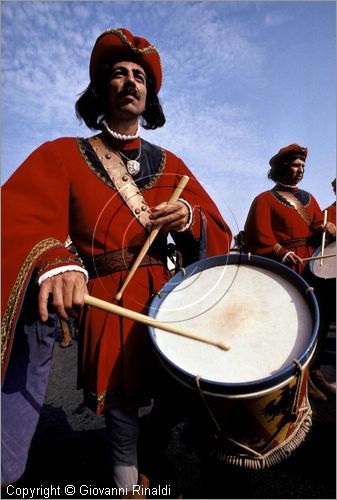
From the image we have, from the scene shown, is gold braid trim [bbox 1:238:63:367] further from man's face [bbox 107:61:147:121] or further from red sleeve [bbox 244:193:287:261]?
red sleeve [bbox 244:193:287:261]

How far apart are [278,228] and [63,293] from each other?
3161 millimetres

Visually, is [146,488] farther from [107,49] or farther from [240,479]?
[107,49]

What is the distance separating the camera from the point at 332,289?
→ 344 cm

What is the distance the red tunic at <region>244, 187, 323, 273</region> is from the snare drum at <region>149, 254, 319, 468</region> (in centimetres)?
205

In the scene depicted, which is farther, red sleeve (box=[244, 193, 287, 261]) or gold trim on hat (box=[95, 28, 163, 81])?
red sleeve (box=[244, 193, 287, 261])

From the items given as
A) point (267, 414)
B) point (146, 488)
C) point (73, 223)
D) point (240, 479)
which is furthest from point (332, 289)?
point (73, 223)

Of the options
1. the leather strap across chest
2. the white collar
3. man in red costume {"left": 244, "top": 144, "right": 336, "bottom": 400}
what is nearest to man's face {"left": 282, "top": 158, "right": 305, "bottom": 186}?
man in red costume {"left": 244, "top": 144, "right": 336, "bottom": 400}

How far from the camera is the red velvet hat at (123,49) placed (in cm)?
190

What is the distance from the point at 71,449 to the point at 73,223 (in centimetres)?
214

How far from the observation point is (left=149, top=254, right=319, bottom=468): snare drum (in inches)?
49.8

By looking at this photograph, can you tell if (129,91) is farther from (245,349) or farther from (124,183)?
(245,349)

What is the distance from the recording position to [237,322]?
148 cm

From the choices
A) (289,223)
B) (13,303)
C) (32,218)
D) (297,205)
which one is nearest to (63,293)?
(13,303)

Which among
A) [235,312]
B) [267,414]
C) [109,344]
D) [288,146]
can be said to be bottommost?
[267,414]
